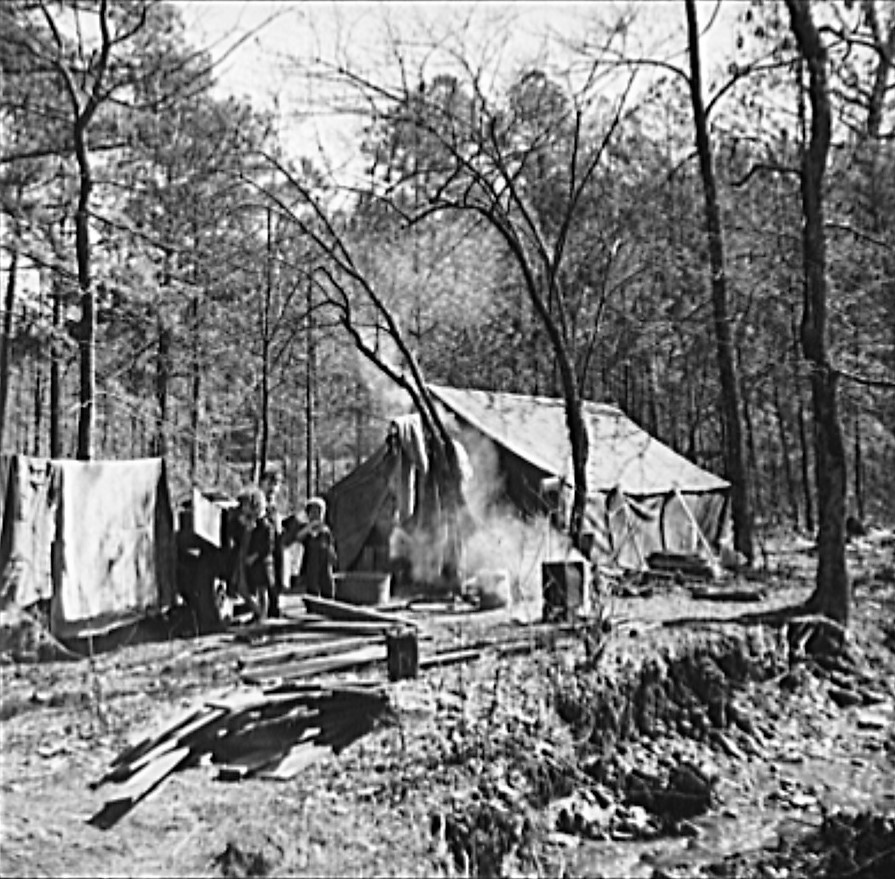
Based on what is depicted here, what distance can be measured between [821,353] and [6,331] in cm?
1082

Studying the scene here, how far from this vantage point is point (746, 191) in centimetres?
2581

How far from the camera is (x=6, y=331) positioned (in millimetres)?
14250

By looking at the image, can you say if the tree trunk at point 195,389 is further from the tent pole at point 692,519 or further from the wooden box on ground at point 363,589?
the tent pole at point 692,519

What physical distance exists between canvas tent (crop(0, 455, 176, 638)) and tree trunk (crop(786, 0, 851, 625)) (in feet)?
26.0

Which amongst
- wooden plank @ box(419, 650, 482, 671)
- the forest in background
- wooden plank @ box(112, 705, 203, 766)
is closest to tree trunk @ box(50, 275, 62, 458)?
the forest in background

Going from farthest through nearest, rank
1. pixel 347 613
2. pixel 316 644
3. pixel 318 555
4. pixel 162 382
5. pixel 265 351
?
pixel 265 351 → pixel 162 382 → pixel 318 555 → pixel 347 613 → pixel 316 644


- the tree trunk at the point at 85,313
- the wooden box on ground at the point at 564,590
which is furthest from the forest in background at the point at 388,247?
the wooden box on ground at the point at 564,590

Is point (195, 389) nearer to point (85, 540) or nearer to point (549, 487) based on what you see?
point (549, 487)

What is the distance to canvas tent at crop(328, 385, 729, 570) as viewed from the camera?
16.3 m

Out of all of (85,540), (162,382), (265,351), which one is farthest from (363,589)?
(265,351)

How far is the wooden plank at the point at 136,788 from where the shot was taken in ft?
19.5

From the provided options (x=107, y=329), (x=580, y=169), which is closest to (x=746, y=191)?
(x=580, y=169)

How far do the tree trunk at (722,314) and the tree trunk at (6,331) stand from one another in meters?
11.7

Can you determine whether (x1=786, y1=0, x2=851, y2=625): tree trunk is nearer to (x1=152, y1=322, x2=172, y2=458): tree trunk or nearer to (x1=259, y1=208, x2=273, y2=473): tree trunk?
(x1=152, y1=322, x2=172, y2=458): tree trunk
